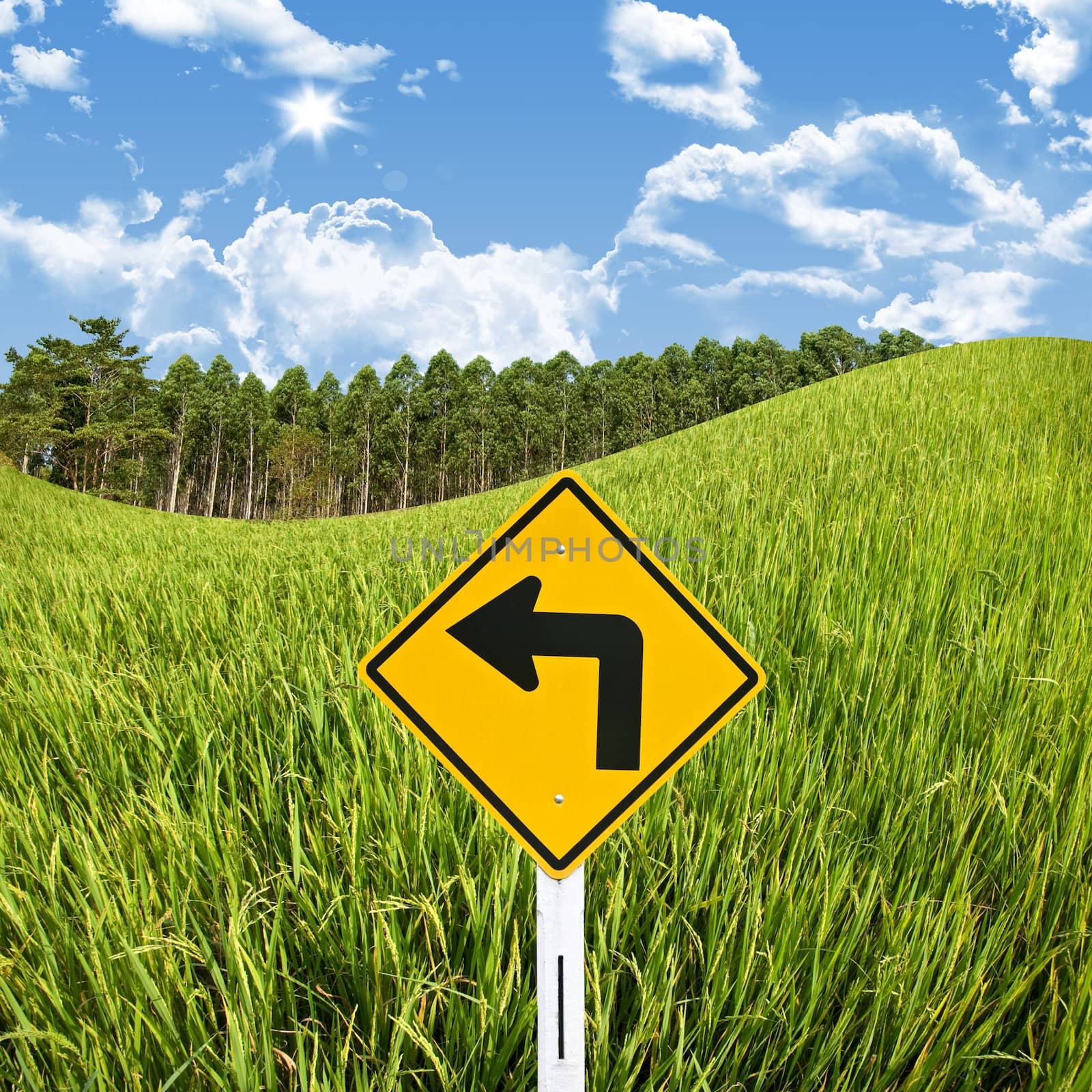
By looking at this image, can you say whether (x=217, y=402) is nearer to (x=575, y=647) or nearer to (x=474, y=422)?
(x=474, y=422)

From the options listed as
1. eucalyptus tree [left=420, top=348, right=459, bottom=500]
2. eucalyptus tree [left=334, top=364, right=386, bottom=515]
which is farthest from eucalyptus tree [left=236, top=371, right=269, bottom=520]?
eucalyptus tree [left=420, top=348, right=459, bottom=500]

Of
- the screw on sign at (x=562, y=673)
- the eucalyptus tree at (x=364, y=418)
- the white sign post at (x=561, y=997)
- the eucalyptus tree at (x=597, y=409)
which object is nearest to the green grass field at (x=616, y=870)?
the white sign post at (x=561, y=997)

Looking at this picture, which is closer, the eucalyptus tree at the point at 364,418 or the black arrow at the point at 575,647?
the black arrow at the point at 575,647

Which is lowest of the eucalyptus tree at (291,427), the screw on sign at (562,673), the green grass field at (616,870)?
the green grass field at (616,870)

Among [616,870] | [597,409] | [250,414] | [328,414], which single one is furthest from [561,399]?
[616,870]

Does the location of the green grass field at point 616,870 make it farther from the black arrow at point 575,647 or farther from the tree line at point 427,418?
the tree line at point 427,418

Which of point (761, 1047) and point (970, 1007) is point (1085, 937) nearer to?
point (970, 1007)

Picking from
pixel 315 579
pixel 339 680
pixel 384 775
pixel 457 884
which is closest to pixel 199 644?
pixel 315 579

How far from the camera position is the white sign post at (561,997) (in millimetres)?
983

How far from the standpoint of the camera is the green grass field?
1.28 m

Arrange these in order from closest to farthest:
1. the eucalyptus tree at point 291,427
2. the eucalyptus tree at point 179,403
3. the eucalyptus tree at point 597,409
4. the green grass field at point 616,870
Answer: the green grass field at point 616,870, the eucalyptus tree at point 291,427, the eucalyptus tree at point 179,403, the eucalyptus tree at point 597,409

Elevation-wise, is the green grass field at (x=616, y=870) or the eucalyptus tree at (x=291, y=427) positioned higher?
the eucalyptus tree at (x=291, y=427)

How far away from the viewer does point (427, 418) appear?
53.9m

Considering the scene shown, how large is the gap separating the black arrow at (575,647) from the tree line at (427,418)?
160ft
